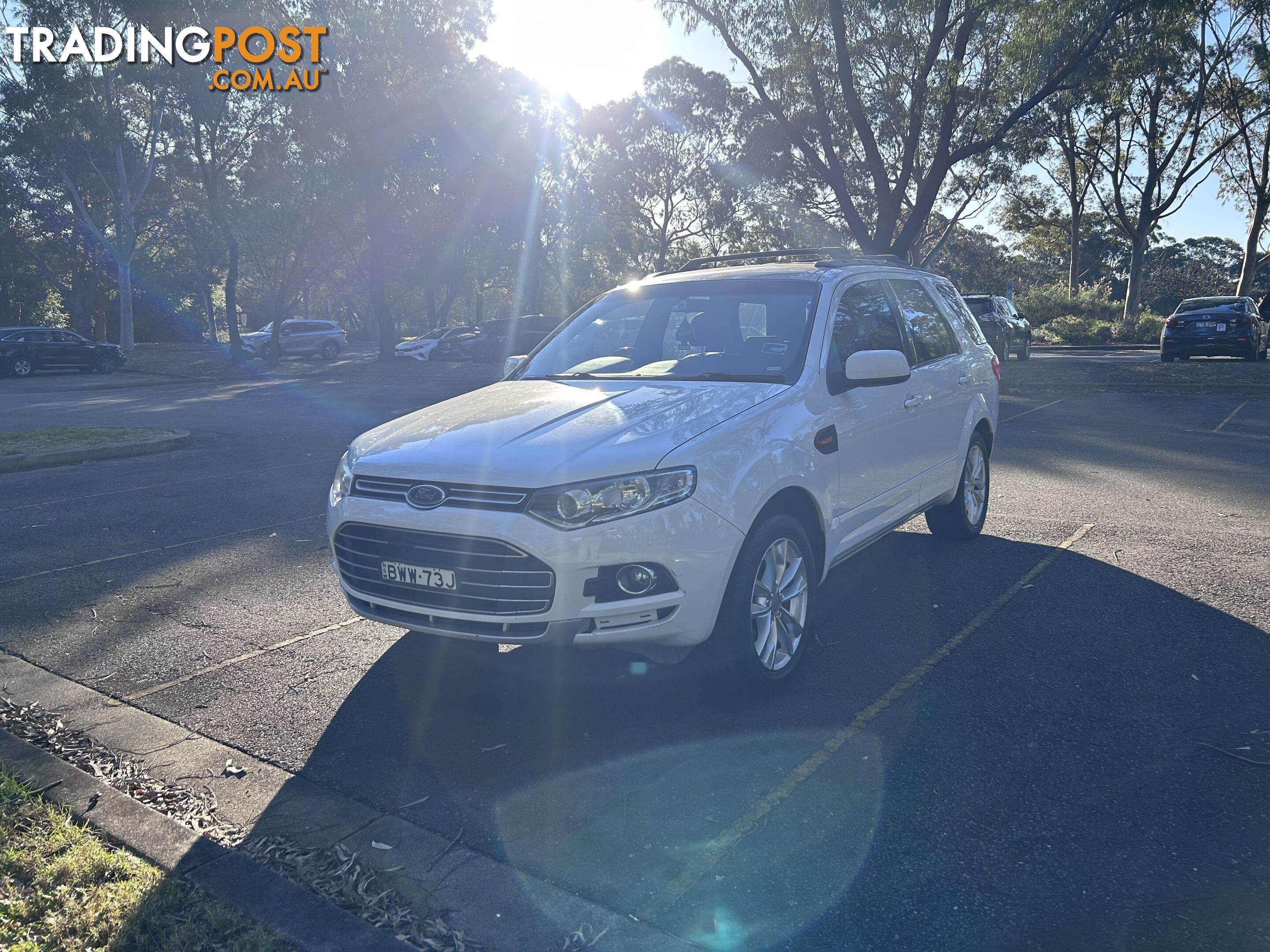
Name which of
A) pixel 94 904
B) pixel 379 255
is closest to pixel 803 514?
pixel 94 904

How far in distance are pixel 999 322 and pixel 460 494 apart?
2169 cm

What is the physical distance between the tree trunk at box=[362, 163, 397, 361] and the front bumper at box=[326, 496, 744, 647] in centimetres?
3075

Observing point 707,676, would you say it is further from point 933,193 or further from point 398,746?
point 933,193

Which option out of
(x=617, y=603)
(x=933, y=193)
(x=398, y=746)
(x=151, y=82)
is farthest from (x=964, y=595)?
(x=151, y=82)

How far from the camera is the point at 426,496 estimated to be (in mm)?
4055

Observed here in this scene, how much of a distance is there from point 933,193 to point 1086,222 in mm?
32537

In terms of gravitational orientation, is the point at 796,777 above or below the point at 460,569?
below

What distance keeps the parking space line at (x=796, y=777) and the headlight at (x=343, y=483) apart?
7.04 ft

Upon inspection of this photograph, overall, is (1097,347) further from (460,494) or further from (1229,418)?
(460,494)

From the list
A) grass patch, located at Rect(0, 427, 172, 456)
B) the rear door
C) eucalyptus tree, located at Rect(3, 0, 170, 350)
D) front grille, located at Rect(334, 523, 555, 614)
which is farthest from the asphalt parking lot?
eucalyptus tree, located at Rect(3, 0, 170, 350)

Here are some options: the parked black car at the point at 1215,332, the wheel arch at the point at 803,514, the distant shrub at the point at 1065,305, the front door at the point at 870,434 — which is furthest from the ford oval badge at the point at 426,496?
the distant shrub at the point at 1065,305

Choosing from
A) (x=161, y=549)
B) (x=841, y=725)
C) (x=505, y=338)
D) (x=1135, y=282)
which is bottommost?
(x=161, y=549)

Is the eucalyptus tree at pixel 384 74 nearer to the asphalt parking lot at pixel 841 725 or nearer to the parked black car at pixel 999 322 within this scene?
the parked black car at pixel 999 322

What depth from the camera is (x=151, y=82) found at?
33.5 m
